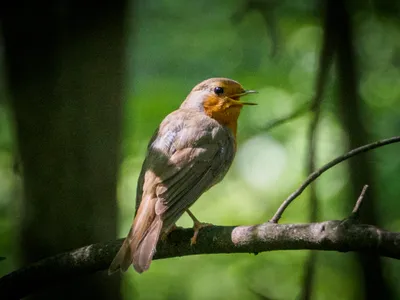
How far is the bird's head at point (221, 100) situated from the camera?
15.8ft

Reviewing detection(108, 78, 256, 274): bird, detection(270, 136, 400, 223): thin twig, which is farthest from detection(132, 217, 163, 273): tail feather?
detection(270, 136, 400, 223): thin twig

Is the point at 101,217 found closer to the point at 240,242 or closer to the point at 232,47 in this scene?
the point at 240,242

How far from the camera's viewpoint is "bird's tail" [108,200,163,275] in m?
3.32

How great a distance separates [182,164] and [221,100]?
35.9 inches

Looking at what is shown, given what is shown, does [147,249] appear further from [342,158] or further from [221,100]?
[221,100]

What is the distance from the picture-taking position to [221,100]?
4.85 metres

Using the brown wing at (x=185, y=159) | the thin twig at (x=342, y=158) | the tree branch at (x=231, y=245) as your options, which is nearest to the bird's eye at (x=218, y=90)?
the brown wing at (x=185, y=159)

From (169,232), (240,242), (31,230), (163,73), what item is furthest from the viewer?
(163,73)

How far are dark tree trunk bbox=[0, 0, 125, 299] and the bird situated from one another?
36 centimetres

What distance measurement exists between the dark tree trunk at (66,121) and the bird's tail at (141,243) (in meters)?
0.66

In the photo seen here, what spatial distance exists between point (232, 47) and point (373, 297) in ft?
10.8

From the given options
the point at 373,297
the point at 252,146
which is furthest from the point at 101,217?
the point at 252,146

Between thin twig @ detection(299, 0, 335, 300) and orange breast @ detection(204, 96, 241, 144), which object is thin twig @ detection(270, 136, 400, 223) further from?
orange breast @ detection(204, 96, 241, 144)

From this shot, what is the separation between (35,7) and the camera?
4.47 m
